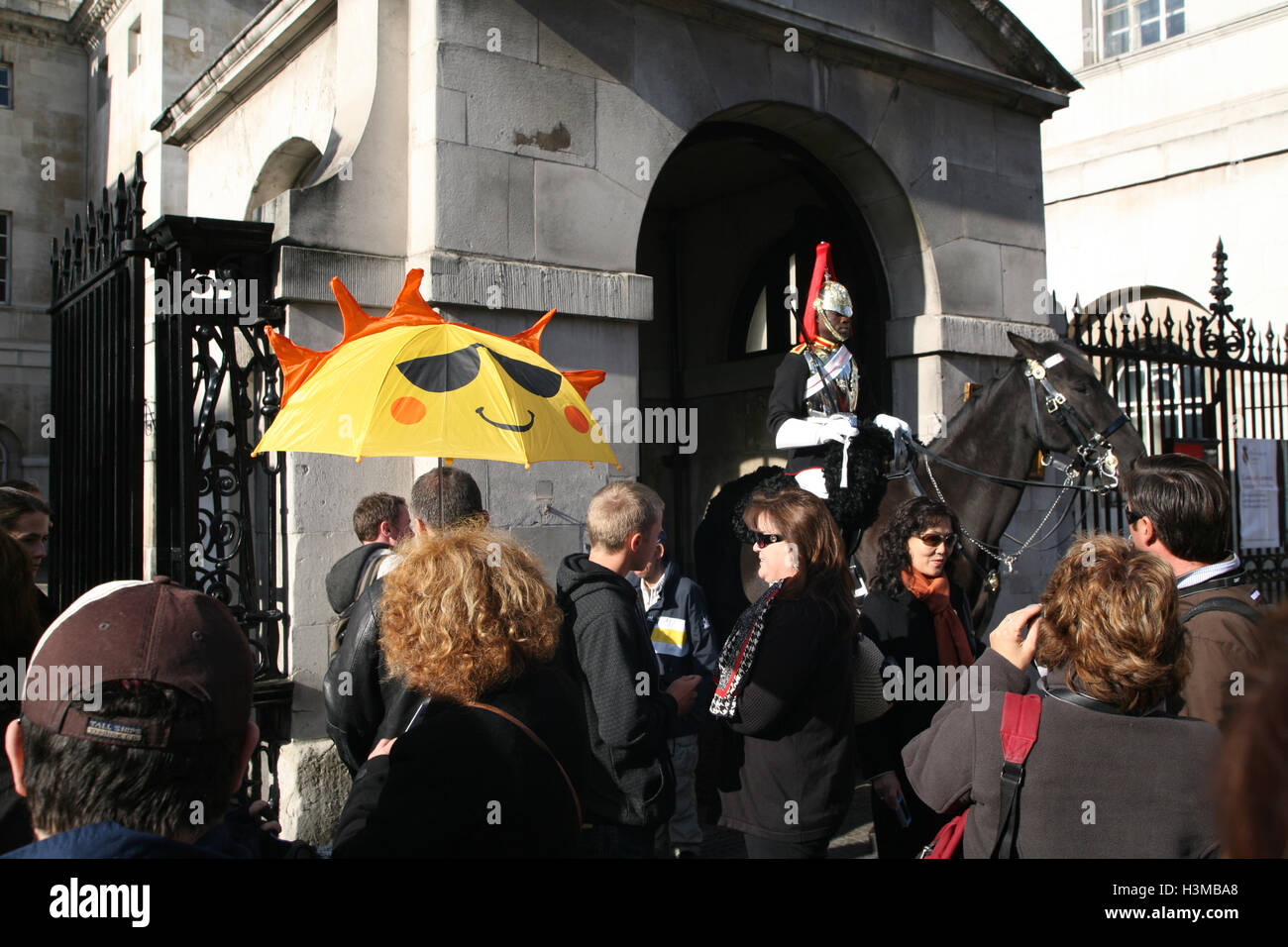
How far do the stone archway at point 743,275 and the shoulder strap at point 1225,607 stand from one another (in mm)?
4912

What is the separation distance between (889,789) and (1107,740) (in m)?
1.53

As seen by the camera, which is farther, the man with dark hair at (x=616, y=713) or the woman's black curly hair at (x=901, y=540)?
the woman's black curly hair at (x=901, y=540)

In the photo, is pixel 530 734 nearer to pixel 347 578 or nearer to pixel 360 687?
pixel 360 687

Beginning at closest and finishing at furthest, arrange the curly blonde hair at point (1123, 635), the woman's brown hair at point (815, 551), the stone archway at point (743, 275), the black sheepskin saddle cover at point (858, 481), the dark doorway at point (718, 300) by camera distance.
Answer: the curly blonde hair at point (1123, 635)
the woman's brown hair at point (815, 551)
the black sheepskin saddle cover at point (858, 481)
the stone archway at point (743, 275)
the dark doorway at point (718, 300)

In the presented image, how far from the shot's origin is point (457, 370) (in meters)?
3.89

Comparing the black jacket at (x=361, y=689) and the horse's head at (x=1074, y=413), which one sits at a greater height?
the horse's head at (x=1074, y=413)

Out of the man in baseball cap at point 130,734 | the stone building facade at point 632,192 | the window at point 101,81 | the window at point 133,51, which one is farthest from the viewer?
the window at point 101,81

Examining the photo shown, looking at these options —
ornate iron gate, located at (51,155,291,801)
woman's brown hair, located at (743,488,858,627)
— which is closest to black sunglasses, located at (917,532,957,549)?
woman's brown hair, located at (743,488,858,627)

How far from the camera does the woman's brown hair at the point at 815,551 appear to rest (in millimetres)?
3461

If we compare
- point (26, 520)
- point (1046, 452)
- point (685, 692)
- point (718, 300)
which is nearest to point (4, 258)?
point (718, 300)

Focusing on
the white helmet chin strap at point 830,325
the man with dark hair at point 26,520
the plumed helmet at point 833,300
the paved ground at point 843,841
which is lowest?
the paved ground at point 843,841

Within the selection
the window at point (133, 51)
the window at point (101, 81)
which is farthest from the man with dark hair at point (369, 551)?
the window at point (101, 81)

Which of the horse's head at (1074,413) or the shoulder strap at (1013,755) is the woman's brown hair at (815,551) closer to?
the shoulder strap at (1013,755)

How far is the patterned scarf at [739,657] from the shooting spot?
130 inches
